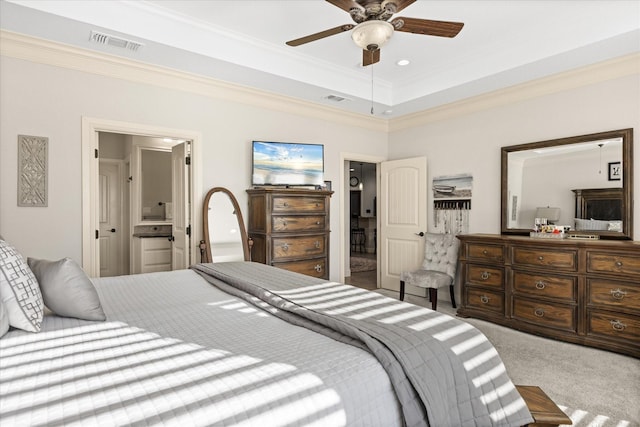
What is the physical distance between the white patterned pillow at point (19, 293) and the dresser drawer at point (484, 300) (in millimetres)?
3789

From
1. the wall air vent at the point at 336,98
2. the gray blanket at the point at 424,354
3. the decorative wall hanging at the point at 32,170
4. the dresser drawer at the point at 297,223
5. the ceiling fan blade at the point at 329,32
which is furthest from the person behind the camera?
the wall air vent at the point at 336,98

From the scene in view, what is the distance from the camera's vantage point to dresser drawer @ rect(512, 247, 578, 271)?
3.28 metres

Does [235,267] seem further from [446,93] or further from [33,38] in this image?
[446,93]

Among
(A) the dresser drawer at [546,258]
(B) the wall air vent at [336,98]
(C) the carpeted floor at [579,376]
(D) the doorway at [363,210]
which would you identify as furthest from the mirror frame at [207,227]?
(D) the doorway at [363,210]

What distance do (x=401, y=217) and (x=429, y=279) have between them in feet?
4.28

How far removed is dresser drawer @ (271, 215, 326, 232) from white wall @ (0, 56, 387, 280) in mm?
529

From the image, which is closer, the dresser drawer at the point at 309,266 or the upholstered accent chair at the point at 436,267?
the dresser drawer at the point at 309,266

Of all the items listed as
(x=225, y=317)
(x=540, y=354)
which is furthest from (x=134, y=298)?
(x=540, y=354)

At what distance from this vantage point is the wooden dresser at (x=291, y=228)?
3.87 meters

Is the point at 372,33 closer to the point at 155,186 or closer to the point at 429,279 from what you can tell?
the point at 429,279

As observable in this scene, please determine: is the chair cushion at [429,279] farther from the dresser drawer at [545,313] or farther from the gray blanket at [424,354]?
the gray blanket at [424,354]

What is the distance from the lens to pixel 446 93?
14.2 ft

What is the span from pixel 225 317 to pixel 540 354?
275cm

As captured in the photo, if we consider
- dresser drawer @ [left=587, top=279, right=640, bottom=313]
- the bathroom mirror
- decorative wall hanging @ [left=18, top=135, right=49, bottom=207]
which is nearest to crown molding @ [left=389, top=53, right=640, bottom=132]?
dresser drawer @ [left=587, top=279, right=640, bottom=313]
